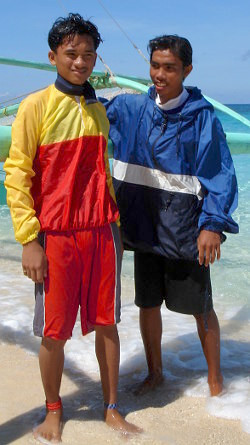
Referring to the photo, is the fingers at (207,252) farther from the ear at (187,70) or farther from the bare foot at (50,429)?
the bare foot at (50,429)

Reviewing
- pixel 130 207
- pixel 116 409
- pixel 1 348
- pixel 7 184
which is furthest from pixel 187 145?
pixel 1 348

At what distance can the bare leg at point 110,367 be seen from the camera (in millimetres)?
2061

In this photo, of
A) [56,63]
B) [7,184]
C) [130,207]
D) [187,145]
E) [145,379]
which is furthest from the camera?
[145,379]

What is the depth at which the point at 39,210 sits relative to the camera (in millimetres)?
1884

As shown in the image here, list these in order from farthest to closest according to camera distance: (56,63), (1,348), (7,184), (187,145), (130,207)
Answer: (1,348), (130,207), (187,145), (56,63), (7,184)

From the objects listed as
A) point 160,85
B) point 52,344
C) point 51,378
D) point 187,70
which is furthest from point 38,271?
point 187,70

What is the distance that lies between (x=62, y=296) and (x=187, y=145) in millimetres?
701

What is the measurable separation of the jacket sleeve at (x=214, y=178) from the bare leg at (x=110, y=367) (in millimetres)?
521

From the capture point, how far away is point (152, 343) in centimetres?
245

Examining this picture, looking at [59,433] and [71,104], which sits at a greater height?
[71,104]

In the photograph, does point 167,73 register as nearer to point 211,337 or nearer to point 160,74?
point 160,74

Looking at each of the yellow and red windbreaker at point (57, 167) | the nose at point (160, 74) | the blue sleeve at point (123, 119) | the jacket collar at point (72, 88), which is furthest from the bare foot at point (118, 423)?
the nose at point (160, 74)

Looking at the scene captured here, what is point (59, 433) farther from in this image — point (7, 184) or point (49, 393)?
point (7, 184)

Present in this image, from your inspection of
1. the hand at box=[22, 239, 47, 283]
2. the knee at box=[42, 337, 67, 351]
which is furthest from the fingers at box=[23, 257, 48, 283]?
the knee at box=[42, 337, 67, 351]
